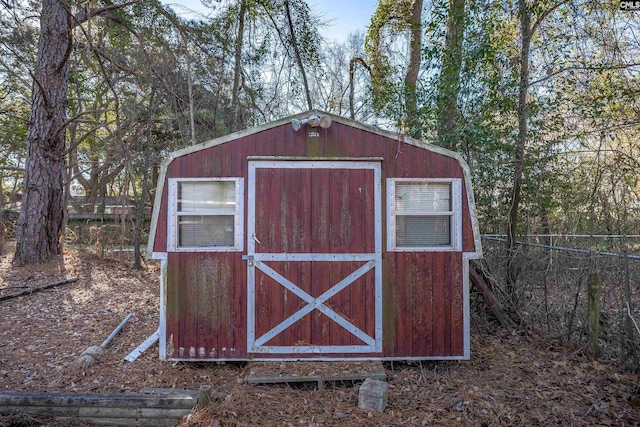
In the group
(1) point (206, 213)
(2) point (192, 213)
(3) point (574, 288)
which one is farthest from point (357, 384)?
(3) point (574, 288)

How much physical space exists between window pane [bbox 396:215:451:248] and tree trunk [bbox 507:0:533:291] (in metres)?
1.99

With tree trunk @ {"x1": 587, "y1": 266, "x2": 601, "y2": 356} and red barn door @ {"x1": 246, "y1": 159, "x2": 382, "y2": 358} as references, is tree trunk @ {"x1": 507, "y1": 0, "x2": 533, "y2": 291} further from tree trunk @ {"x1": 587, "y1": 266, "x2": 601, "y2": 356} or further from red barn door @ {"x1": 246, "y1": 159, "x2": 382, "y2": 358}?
red barn door @ {"x1": 246, "y1": 159, "x2": 382, "y2": 358}

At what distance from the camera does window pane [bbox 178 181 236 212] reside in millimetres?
4883

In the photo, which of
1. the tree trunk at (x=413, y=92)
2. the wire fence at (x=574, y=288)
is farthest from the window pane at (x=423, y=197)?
the tree trunk at (x=413, y=92)

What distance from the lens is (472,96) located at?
676 cm

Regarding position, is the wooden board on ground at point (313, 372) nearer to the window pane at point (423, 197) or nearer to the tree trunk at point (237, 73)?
the window pane at point (423, 197)

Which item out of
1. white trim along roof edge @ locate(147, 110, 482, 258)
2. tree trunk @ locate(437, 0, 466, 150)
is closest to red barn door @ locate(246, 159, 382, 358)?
white trim along roof edge @ locate(147, 110, 482, 258)

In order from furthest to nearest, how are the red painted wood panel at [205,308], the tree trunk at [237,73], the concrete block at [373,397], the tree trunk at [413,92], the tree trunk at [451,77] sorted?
the tree trunk at [237,73]
the tree trunk at [413,92]
the tree trunk at [451,77]
the red painted wood panel at [205,308]
the concrete block at [373,397]

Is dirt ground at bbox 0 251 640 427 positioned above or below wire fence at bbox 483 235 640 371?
below

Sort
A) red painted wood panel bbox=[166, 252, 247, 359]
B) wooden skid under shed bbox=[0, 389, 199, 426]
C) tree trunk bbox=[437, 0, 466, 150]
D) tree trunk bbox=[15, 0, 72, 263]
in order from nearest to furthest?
wooden skid under shed bbox=[0, 389, 199, 426] < red painted wood panel bbox=[166, 252, 247, 359] < tree trunk bbox=[437, 0, 466, 150] < tree trunk bbox=[15, 0, 72, 263]

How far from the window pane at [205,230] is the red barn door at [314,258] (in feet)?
0.88

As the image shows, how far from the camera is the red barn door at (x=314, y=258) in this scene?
192 inches

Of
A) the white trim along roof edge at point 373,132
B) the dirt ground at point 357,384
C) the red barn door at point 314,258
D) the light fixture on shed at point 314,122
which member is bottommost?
the dirt ground at point 357,384

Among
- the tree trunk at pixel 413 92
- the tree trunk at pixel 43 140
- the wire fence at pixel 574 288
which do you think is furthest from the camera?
the tree trunk at pixel 43 140
